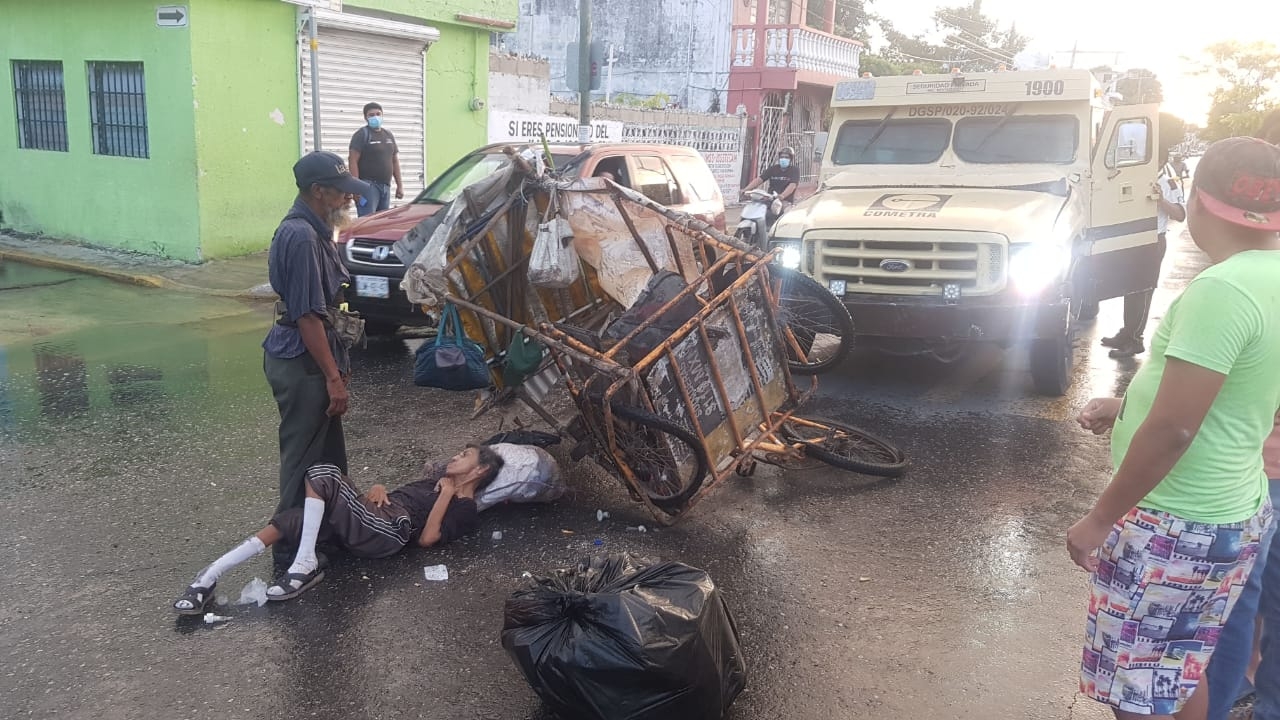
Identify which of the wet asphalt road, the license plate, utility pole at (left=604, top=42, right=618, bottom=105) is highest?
utility pole at (left=604, top=42, right=618, bottom=105)

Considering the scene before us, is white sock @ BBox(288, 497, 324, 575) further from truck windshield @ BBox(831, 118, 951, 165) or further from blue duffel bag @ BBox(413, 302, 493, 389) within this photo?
truck windshield @ BBox(831, 118, 951, 165)

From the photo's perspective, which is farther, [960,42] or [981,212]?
[960,42]

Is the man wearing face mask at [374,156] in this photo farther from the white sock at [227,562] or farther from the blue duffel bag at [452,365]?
the white sock at [227,562]

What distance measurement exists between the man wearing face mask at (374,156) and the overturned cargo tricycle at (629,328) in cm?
584

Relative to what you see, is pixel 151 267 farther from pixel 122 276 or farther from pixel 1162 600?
pixel 1162 600

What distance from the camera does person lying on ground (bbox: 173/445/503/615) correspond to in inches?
149

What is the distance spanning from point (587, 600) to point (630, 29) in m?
23.2

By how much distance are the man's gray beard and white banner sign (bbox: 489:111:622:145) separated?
11015mm

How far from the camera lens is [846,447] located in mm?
5531

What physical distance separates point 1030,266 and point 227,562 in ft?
16.7

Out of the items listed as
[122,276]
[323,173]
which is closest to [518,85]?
[122,276]

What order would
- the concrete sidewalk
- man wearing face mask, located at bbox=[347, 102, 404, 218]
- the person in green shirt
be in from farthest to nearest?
man wearing face mask, located at bbox=[347, 102, 404, 218] < the concrete sidewalk < the person in green shirt

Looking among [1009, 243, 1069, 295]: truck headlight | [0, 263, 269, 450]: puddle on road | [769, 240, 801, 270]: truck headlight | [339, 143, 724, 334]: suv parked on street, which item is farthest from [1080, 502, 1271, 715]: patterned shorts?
[0, 263, 269, 450]: puddle on road

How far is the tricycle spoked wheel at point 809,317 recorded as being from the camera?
5800 millimetres
